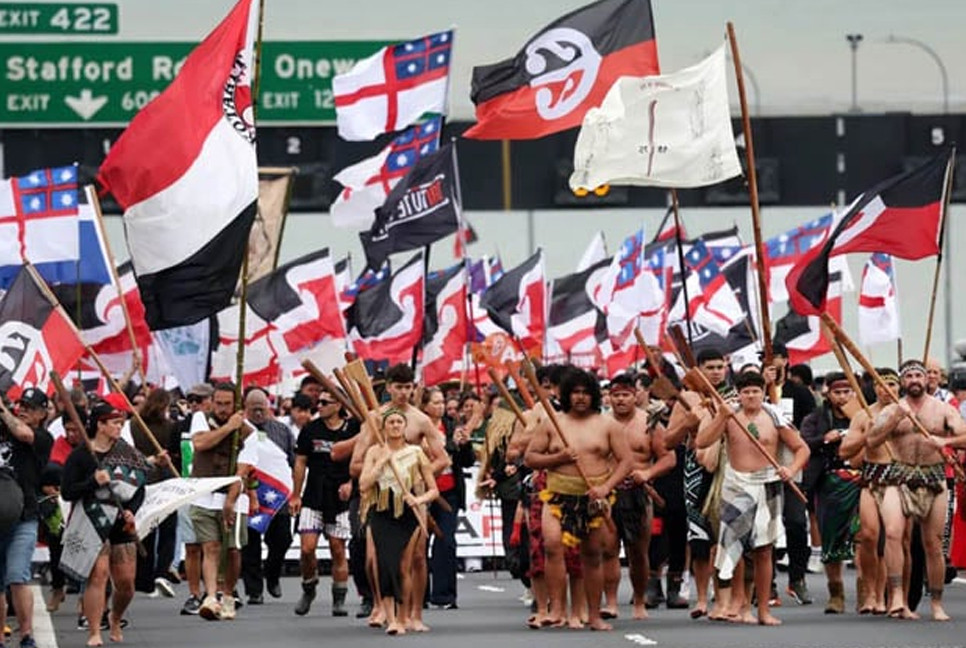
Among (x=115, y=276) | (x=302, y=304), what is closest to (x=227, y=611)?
(x=115, y=276)

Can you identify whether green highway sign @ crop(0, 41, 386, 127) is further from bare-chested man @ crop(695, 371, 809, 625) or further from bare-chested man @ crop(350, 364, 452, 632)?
bare-chested man @ crop(695, 371, 809, 625)

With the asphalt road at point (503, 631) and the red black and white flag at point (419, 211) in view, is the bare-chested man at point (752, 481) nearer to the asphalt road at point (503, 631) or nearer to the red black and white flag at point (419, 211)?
the asphalt road at point (503, 631)

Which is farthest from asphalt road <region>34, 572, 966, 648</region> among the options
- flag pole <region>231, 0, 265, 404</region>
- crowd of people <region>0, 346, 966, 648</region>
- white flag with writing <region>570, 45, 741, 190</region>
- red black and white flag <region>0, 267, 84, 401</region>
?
white flag with writing <region>570, 45, 741, 190</region>

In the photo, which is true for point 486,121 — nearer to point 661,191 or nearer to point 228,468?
point 228,468

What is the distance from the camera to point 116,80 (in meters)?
48.2

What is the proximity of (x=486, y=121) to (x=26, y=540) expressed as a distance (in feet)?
22.7

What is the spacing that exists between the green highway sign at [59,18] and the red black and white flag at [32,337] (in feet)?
71.4

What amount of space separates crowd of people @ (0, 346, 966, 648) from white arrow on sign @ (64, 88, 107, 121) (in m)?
25.9

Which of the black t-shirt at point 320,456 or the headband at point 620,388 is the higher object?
the headband at point 620,388

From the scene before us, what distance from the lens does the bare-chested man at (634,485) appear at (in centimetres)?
2047

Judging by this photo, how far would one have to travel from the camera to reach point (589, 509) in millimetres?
19781

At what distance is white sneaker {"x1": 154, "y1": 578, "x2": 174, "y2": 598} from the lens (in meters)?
25.7

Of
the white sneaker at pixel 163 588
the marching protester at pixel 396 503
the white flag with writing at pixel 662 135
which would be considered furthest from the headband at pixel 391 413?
the white sneaker at pixel 163 588

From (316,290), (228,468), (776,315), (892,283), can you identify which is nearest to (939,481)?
(228,468)
